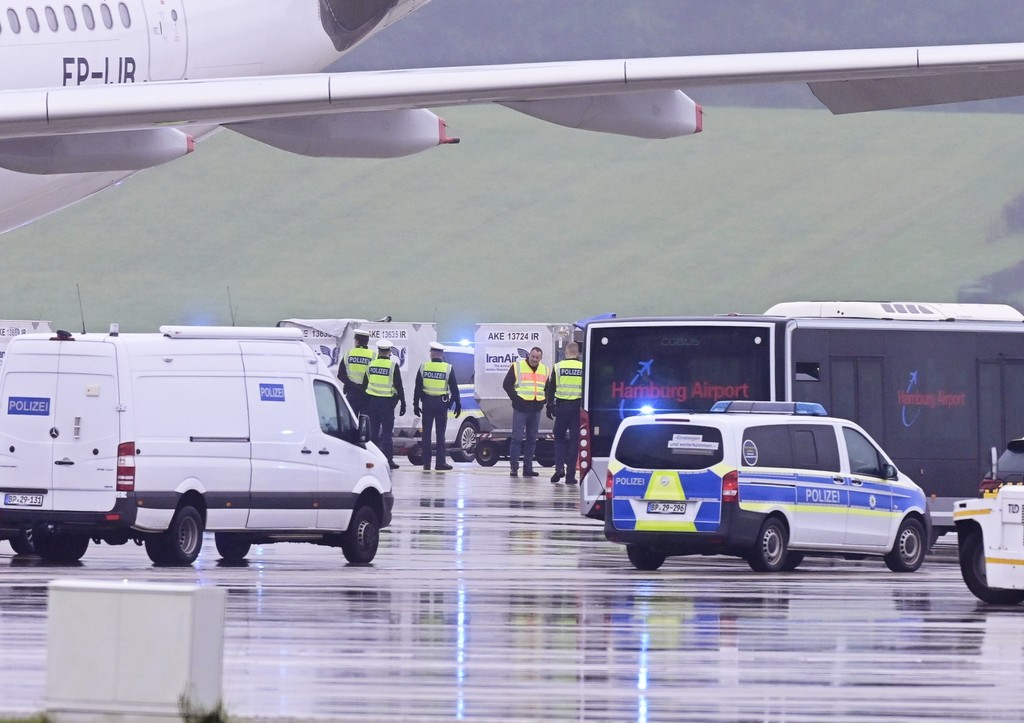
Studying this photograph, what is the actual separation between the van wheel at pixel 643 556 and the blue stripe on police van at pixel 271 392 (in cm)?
370

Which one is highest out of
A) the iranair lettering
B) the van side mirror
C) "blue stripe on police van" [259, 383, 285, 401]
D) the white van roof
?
the iranair lettering

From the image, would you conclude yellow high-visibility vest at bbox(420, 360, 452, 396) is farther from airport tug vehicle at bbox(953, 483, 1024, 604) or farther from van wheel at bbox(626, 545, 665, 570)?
airport tug vehicle at bbox(953, 483, 1024, 604)

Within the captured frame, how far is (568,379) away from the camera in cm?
3519

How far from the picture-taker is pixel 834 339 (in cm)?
2400

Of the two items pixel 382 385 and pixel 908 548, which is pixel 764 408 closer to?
pixel 908 548

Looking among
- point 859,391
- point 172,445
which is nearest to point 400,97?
point 172,445

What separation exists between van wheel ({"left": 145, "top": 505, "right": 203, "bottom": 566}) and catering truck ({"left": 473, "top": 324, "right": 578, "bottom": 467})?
866 inches

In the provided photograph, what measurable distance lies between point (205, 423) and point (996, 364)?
9978 millimetres

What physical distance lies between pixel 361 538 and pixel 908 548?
18.3ft

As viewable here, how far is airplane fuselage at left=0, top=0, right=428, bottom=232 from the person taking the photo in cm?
1978

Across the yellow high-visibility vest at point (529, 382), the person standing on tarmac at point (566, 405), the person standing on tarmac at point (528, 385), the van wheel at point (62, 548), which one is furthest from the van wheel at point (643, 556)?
the yellow high-visibility vest at point (529, 382)

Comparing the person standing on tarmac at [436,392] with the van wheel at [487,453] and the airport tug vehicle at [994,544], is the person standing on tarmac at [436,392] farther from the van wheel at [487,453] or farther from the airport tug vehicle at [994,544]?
the airport tug vehicle at [994,544]

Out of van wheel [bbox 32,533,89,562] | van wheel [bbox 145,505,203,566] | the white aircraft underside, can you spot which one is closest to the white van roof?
the white aircraft underside

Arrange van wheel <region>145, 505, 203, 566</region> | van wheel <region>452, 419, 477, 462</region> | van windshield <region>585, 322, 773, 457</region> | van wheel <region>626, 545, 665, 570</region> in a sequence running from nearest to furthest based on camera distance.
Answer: van wheel <region>145, 505, 203, 566</region> → van wheel <region>626, 545, 665, 570</region> → van windshield <region>585, 322, 773, 457</region> → van wheel <region>452, 419, 477, 462</region>
